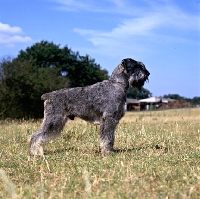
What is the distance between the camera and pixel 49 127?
394 inches

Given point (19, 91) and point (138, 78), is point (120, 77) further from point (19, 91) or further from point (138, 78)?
point (19, 91)

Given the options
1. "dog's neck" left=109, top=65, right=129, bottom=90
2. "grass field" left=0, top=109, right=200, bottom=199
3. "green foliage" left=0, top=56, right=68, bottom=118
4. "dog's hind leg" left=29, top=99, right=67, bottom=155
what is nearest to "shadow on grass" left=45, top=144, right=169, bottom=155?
"grass field" left=0, top=109, right=200, bottom=199

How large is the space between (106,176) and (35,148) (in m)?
4.04

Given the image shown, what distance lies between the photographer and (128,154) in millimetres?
8984

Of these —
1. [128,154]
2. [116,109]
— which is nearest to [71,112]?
[116,109]

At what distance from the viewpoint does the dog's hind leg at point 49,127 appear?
32.6 ft

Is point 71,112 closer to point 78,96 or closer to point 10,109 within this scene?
point 78,96

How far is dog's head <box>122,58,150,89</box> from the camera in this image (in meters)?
10.0

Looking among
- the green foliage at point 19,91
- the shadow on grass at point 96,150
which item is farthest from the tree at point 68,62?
the shadow on grass at point 96,150

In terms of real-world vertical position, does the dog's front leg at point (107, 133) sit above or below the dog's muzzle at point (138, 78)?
below

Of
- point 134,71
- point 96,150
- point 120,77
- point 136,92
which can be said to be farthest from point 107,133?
point 136,92

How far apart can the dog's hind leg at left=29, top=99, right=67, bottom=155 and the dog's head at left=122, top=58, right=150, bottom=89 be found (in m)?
1.88

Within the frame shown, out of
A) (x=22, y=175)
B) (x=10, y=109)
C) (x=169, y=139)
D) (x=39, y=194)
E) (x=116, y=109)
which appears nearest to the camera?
(x=39, y=194)

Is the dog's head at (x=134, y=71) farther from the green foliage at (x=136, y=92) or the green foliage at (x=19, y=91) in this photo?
the green foliage at (x=19, y=91)
